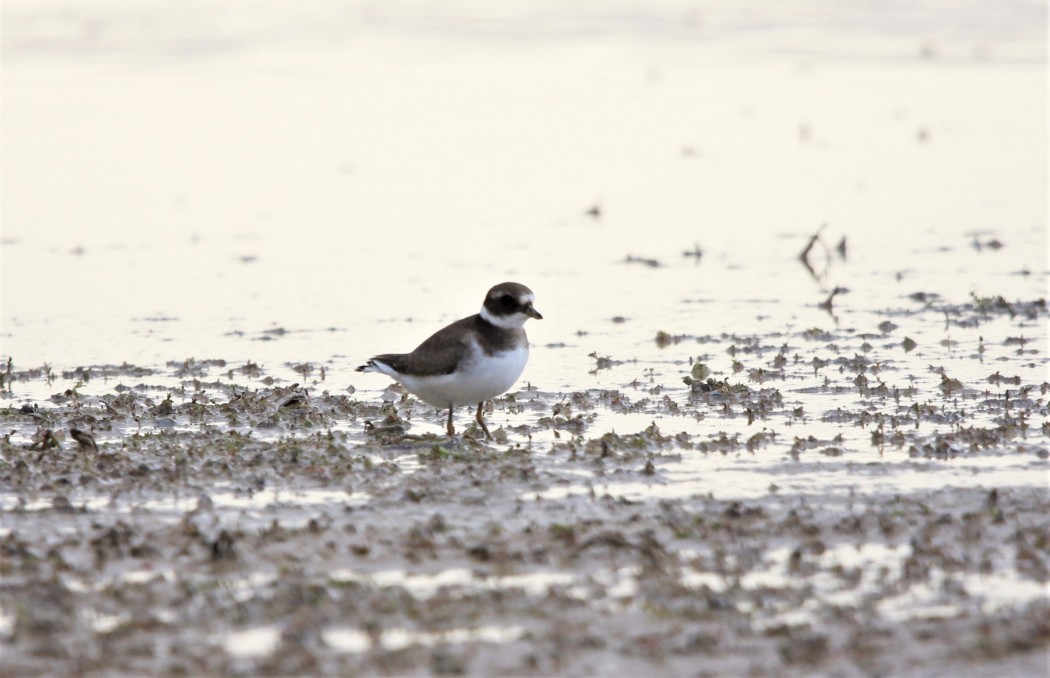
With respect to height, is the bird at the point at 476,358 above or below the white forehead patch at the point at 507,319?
below

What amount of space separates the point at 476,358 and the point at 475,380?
147 mm

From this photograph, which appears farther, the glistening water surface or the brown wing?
the brown wing

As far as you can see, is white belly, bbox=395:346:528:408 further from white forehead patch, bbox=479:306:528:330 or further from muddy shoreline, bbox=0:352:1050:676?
muddy shoreline, bbox=0:352:1050:676

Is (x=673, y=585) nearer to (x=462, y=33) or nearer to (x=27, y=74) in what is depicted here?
(x=27, y=74)

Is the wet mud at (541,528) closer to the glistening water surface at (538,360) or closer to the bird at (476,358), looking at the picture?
the glistening water surface at (538,360)

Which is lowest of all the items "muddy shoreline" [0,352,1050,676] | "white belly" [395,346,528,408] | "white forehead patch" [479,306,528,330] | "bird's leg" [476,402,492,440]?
"muddy shoreline" [0,352,1050,676]

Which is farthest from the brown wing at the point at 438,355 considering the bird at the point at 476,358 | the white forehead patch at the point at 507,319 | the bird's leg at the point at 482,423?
the bird's leg at the point at 482,423

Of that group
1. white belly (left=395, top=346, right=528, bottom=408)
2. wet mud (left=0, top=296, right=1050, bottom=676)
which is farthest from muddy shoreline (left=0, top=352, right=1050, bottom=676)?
white belly (left=395, top=346, right=528, bottom=408)

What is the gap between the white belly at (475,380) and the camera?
408 inches

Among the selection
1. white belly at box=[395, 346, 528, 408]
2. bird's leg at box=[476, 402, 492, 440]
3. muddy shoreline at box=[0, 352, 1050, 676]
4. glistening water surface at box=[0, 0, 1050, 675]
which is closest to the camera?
muddy shoreline at box=[0, 352, 1050, 676]

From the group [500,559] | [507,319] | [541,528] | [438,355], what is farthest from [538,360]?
[500,559]

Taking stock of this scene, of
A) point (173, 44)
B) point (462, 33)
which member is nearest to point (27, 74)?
point (173, 44)

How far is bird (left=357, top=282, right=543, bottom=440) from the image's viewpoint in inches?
409

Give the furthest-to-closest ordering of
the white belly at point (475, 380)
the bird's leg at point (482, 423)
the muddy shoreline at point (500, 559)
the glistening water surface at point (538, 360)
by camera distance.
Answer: the bird's leg at point (482, 423)
the white belly at point (475, 380)
the glistening water surface at point (538, 360)
the muddy shoreline at point (500, 559)
